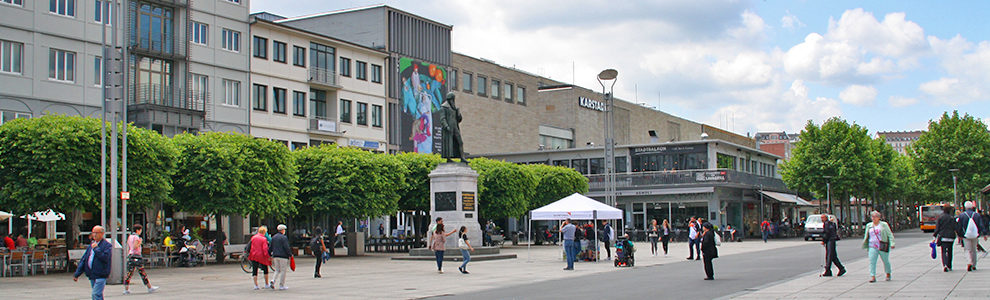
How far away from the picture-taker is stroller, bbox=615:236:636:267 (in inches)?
1109

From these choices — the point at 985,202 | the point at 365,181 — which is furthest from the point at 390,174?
the point at 985,202

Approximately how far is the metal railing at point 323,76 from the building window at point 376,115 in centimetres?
425

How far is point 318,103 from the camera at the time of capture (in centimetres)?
5581

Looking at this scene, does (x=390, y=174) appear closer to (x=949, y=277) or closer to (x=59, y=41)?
(x=59, y=41)

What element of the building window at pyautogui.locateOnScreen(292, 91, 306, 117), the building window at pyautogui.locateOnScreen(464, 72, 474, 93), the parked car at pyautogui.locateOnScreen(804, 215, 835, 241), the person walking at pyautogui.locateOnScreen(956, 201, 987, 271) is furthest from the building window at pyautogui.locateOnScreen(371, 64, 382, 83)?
the person walking at pyautogui.locateOnScreen(956, 201, 987, 271)

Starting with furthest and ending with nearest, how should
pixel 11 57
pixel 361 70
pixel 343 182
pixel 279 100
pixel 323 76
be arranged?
1. pixel 361 70
2. pixel 323 76
3. pixel 279 100
4. pixel 11 57
5. pixel 343 182

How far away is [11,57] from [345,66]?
21.7 m

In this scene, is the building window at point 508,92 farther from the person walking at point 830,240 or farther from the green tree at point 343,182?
the person walking at point 830,240

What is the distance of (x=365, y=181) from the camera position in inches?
1478

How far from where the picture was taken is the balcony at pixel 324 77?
5451 centimetres

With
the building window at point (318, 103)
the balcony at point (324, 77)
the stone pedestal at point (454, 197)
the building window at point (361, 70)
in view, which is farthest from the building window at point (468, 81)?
the stone pedestal at point (454, 197)

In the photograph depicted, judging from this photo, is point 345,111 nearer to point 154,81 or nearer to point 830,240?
point 154,81

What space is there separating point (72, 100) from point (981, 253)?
36.8 m

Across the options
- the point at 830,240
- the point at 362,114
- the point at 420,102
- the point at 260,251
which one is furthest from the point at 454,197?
the point at 420,102
